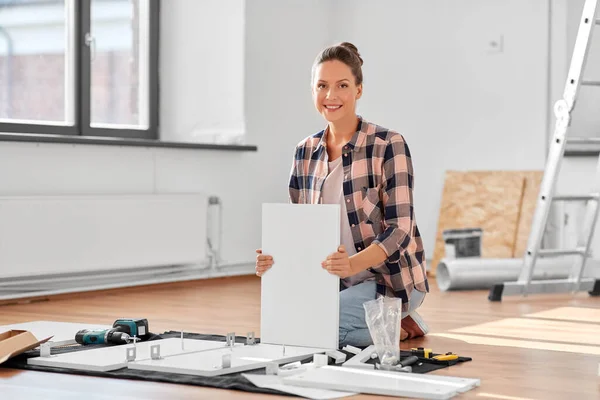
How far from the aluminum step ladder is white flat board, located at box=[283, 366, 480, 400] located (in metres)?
2.46

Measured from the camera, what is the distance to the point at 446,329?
4012mm

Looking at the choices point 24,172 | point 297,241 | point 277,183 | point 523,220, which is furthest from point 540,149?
point 297,241

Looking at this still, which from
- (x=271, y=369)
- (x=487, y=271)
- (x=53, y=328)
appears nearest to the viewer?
(x=271, y=369)

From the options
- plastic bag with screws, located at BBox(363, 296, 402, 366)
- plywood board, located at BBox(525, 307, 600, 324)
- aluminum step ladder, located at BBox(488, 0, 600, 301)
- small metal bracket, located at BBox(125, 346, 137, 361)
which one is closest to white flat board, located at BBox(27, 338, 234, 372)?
small metal bracket, located at BBox(125, 346, 137, 361)

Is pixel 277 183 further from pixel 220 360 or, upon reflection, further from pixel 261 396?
pixel 261 396

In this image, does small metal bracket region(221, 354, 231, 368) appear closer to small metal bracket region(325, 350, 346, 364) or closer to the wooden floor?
the wooden floor

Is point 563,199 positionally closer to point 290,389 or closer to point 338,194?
point 338,194

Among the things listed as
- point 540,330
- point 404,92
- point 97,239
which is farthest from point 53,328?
point 404,92

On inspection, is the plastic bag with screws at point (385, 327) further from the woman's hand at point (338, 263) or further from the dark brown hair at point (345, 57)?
the dark brown hair at point (345, 57)

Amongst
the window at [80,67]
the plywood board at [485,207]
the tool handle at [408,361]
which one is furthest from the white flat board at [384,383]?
the plywood board at [485,207]

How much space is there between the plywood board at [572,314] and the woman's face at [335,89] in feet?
5.38

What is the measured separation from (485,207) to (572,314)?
186 cm

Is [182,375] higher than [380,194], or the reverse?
[380,194]

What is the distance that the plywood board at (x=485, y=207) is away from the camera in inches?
247
